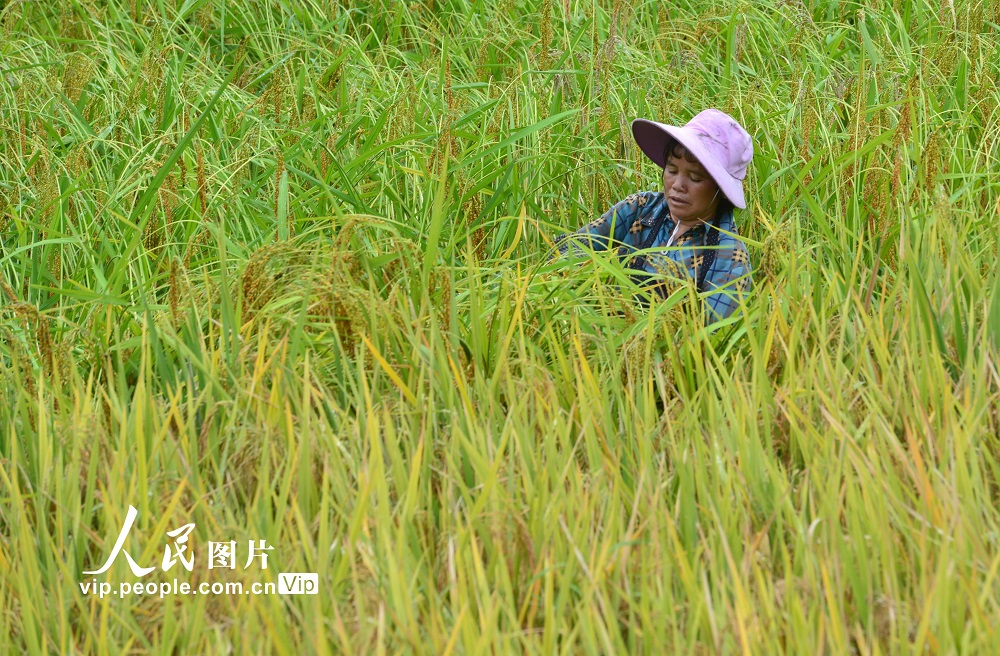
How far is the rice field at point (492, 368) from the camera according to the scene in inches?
64.2

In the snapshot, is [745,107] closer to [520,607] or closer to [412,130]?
[412,130]

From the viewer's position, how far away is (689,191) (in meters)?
2.69

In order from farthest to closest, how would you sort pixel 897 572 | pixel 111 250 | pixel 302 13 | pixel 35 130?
pixel 302 13
pixel 35 130
pixel 111 250
pixel 897 572

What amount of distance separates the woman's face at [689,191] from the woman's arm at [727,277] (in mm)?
130

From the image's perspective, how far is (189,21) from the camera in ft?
13.1

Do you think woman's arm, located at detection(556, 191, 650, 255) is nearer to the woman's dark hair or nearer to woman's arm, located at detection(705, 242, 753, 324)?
the woman's dark hair

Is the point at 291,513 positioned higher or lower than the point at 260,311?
lower

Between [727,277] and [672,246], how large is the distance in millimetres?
169

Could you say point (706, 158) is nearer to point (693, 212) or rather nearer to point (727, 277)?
point (693, 212)

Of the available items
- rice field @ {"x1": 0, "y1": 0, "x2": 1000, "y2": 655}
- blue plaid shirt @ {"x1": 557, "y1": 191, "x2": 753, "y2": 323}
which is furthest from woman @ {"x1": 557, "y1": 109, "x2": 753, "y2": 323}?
rice field @ {"x1": 0, "y1": 0, "x2": 1000, "y2": 655}

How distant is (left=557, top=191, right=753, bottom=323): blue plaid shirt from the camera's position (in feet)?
8.16

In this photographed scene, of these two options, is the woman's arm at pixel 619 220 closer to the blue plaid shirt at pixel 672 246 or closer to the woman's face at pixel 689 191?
the blue plaid shirt at pixel 672 246

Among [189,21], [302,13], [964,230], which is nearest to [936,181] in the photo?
[964,230]

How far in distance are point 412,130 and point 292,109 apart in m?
0.40
